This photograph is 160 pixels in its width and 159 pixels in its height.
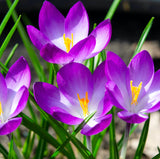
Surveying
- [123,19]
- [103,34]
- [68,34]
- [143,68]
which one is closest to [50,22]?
[68,34]

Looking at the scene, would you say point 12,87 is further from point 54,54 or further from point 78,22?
point 78,22

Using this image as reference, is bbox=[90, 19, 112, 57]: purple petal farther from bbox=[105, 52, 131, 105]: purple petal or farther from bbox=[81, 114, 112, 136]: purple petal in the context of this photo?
bbox=[81, 114, 112, 136]: purple petal

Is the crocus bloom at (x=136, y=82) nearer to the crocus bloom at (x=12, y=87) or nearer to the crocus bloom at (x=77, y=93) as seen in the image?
the crocus bloom at (x=77, y=93)

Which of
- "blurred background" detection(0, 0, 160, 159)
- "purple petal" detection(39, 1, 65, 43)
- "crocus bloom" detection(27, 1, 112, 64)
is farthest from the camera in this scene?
"blurred background" detection(0, 0, 160, 159)

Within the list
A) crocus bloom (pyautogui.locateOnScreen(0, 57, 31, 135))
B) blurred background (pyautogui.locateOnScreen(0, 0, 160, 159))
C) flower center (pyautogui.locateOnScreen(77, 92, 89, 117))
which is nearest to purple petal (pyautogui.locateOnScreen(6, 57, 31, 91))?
crocus bloom (pyautogui.locateOnScreen(0, 57, 31, 135))

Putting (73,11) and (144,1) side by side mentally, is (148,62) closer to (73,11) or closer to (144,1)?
(73,11)

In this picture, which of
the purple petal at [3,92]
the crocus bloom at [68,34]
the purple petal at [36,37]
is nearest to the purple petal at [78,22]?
the crocus bloom at [68,34]
